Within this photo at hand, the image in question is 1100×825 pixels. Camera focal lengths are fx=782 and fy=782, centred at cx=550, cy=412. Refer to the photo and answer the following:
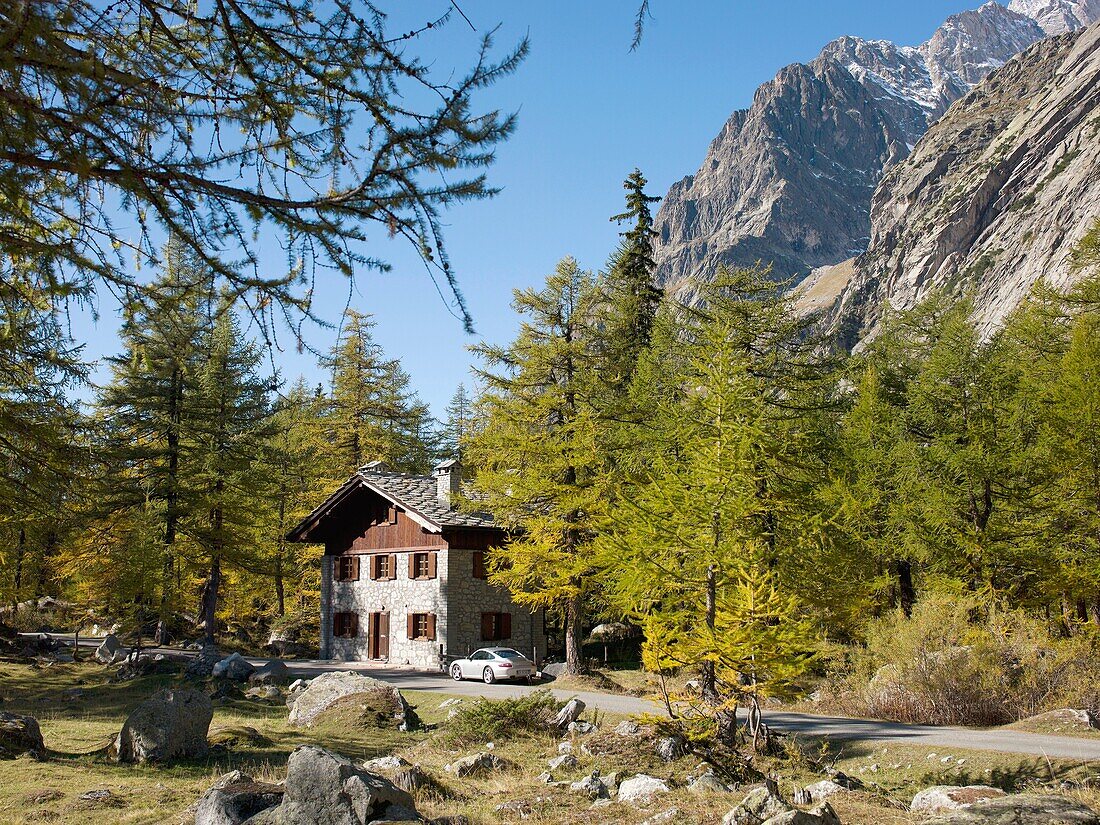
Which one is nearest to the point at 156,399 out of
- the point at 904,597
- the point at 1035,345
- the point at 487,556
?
the point at 487,556

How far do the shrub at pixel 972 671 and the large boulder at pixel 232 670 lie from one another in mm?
17575

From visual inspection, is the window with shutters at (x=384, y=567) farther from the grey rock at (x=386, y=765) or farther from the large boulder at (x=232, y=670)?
the grey rock at (x=386, y=765)

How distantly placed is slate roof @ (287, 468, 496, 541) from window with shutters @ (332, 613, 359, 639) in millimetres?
4138

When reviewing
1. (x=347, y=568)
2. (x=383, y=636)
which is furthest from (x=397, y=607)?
(x=347, y=568)

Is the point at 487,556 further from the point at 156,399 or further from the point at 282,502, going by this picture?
the point at 282,502

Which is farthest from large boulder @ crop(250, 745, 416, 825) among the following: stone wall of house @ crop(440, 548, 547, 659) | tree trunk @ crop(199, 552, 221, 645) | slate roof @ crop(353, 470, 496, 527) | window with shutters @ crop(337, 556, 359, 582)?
window with shutters @ crop(337, 556, 359, 582)

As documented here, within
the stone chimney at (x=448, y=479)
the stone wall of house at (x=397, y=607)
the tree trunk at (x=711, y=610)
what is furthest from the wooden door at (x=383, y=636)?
the tree trunk at (x=711, y=610)

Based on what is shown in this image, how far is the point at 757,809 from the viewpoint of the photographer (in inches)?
322

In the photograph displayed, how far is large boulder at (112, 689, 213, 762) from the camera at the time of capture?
40.7ft

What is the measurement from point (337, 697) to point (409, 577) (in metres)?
15.8

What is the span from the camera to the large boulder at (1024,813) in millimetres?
6793

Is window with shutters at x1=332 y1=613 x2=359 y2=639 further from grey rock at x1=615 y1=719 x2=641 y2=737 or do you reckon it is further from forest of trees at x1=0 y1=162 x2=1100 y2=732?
grey rock at x1=615 y1=719 x2=641 y2=737

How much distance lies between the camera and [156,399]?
112 feet

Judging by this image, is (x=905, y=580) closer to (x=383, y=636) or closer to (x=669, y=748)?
(x=669, y=748)
